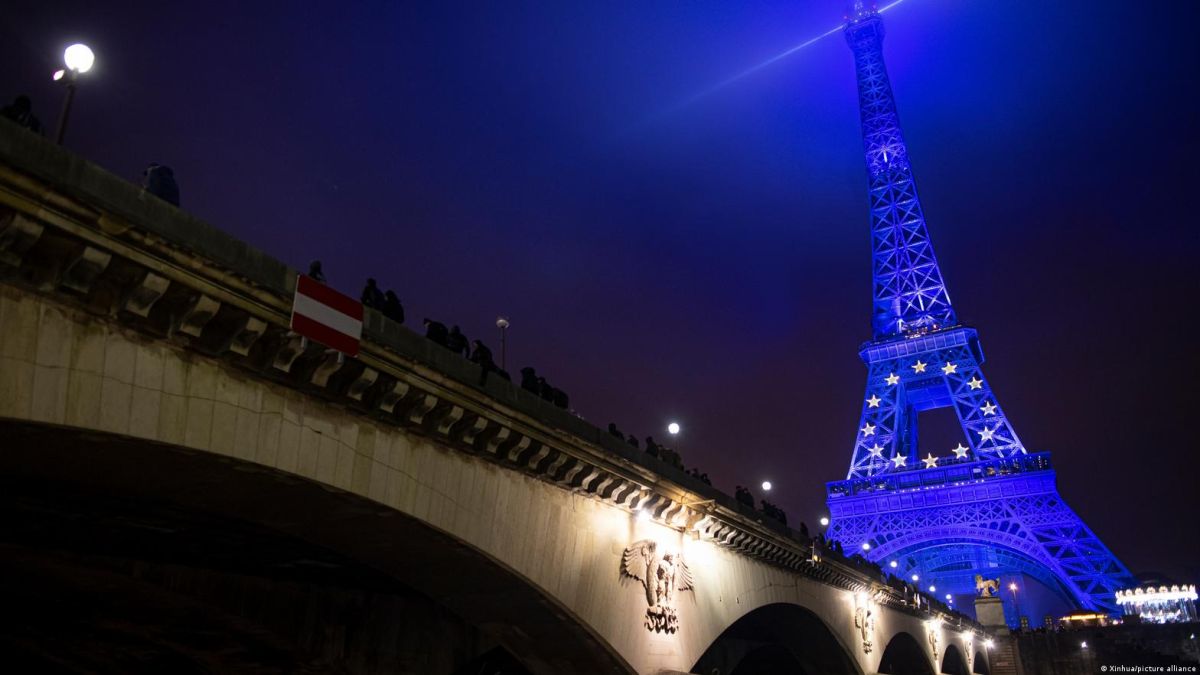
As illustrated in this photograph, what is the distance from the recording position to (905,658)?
5547 centimetres

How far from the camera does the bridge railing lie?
72.6 metres

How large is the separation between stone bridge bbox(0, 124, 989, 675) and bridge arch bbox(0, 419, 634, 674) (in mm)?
60

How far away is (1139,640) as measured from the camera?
60.9m

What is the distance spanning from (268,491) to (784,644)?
1221 inches

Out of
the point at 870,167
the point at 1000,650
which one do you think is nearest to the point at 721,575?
the point at 1000,650

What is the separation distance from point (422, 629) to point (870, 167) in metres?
98.2

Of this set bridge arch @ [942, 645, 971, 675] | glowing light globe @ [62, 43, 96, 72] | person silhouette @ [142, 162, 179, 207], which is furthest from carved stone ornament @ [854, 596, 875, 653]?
glowing light globe @ [62, 43, 96, 72]

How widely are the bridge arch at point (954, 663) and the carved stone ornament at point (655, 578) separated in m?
53.3

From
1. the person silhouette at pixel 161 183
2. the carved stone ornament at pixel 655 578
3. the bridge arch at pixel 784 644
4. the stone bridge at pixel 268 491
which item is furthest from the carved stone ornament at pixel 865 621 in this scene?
the person silhouette at pixel 161 183

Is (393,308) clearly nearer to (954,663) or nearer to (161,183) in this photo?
(161,183)

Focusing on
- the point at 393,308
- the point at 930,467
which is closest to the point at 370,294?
the point at 393,308

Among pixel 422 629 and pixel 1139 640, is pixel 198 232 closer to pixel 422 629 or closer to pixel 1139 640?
pixel 422 629

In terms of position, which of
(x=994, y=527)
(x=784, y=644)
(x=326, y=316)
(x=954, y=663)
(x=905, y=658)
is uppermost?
(x=994, y=527)

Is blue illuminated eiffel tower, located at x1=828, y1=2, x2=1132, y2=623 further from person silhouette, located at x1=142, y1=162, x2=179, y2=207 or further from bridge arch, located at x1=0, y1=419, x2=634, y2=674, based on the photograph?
person silhouette, located at x1=142, y1=162, x2=179, y2=207
